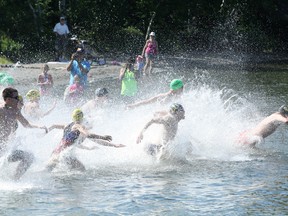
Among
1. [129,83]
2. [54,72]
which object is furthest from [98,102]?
[54,72]

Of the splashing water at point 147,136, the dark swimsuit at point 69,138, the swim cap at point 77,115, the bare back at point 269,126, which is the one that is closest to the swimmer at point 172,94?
the splashing water at point 147,136

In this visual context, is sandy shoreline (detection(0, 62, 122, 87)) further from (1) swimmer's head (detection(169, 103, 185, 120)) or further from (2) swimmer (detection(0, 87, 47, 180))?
(2) swimmer (detection(0, 87, 47, 180))

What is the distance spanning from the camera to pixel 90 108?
16.0 meters

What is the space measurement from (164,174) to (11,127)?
2.77 meters

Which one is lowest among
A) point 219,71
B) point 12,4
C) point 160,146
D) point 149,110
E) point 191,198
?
point 191,198

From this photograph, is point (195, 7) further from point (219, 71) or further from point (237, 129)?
point (237, 129)

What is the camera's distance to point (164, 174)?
12.8m

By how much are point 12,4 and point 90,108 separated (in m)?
14.9

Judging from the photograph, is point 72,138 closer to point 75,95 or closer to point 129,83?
point 75,95

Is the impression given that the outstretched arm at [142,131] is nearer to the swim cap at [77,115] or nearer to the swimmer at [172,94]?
the swim cap at [77,115]

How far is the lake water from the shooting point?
1099 cm

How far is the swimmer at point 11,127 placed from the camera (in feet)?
37.2

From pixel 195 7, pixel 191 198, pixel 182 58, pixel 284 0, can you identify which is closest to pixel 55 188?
pixel 191 198

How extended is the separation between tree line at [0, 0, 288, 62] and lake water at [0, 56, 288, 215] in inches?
462
